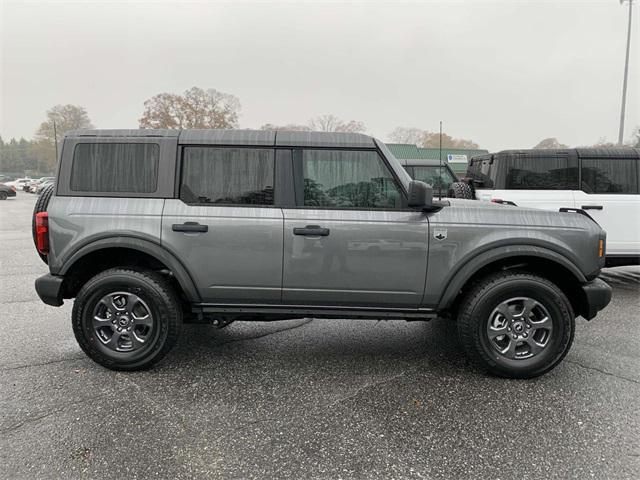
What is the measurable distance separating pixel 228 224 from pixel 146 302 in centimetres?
93

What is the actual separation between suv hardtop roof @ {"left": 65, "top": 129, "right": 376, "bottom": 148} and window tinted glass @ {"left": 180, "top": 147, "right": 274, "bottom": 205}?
0.22 feet

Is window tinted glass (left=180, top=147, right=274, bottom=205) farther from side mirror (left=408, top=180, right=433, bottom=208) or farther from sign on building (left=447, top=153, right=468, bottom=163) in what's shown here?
sign on building (left=447, top=153, right=468, bottom=163)

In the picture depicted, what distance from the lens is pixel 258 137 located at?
3.48 metres

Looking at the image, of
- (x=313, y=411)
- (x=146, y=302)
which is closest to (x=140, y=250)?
(x=146, y=302)

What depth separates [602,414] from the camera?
289 centimetres

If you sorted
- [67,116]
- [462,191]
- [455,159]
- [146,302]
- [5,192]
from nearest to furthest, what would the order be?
[146,302] → [462,191] → [455,159] → [5,192] → [67,116]

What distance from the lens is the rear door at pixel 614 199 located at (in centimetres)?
598

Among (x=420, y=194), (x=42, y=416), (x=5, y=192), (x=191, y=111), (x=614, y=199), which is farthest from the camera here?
(x=191, y=111)

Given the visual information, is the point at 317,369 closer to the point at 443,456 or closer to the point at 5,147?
the point at 443,456

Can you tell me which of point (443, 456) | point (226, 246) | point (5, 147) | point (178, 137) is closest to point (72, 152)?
point (178, 137)

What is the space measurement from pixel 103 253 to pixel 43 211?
2.23ft

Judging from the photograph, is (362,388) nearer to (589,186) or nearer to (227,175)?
(227,175)

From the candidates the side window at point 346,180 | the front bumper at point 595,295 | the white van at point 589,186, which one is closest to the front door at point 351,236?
the side window at point 346,180

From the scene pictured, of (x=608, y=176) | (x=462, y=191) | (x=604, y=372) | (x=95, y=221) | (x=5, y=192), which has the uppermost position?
(x=608, y=176)
